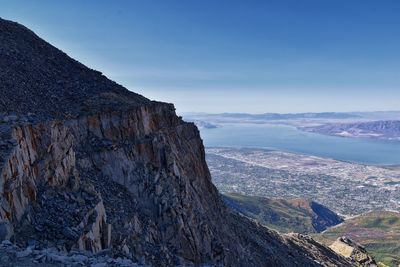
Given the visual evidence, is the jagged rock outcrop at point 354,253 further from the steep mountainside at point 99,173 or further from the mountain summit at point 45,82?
the mountain summit at point 45,82

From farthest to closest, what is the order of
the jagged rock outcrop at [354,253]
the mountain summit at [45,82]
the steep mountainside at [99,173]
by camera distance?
the jagged rock outcrop at [354,253] < the mountain summit at [45,82] < the steep mountainside at [99,173]

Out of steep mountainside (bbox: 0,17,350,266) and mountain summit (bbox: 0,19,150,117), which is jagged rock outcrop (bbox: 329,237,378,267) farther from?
mountain summit (bbox: 0,19,150,117)

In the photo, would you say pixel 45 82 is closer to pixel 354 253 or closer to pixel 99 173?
pixel 99 173

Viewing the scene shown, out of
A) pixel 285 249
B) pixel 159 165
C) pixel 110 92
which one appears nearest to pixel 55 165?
pixel 159 165

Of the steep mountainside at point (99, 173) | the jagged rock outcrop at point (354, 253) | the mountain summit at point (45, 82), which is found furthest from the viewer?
the jagged rock outcrop at point (354, 253)

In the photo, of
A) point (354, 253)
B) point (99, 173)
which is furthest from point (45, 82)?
point (354, 253)

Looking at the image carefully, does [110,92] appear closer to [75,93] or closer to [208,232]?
[75,93]

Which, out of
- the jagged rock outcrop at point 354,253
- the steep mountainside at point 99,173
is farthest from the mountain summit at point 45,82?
the jagged rock outcrop at point 354,253
